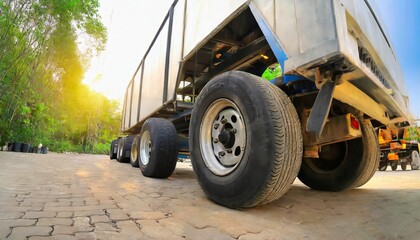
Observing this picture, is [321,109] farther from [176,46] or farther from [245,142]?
[176,46]

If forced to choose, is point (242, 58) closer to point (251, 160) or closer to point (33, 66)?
point (251, 160)

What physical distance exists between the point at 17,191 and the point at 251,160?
7.73 feet

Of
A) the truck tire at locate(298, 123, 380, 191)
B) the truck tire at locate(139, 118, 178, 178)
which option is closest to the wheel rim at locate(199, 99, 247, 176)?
the truck tire at locate(139, 118, 178, 178)

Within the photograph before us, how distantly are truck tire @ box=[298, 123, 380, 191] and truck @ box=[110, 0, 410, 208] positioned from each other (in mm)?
13

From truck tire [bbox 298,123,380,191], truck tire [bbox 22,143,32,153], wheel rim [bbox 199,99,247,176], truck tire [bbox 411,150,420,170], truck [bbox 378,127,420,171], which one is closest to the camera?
wheel rim [bbox 199,99,247,176]

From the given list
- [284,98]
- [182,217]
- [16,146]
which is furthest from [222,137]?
[16,146]

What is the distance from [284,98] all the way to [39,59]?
1370cm

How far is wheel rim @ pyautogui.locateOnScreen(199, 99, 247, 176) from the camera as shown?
2.12m

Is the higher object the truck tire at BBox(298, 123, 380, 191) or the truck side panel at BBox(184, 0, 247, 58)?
the truck side panel at BBox(184, 0, 247, 58)

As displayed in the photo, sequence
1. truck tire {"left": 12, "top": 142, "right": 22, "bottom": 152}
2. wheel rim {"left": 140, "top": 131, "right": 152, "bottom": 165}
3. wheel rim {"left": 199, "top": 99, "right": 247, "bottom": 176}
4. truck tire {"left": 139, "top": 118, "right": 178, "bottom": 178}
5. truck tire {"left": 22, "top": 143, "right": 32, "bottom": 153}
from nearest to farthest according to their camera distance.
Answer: wheel rim {"left": 199, "top": 99, "right": 247, "bottom": 176}
truck tire {"left": 139, "top": 118, "right": 178, "bottom": 178}
wheel rim {"left": 140, "top": 131, "right": 152, "bottom": 165}
truck tire {"left": 12, "top": 142, "right": 22, "bottom": 152}
truck tire {"left": 22, "top": 143, "right": 32, "bottom": 153}

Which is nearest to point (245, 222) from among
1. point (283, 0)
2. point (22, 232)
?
point (22, 232)

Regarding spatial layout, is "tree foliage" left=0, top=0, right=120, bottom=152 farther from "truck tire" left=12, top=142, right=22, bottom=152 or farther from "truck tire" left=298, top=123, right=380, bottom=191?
"truck tire" left=298, top=123, right=380, bottom=191

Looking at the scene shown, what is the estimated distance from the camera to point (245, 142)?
77.6 inches

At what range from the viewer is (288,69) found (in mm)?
1772
